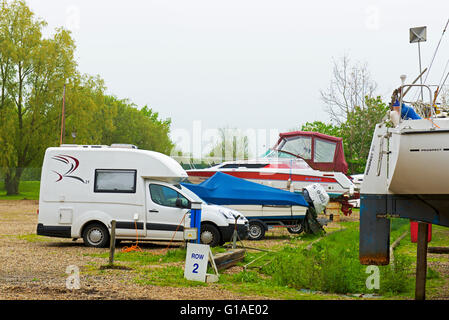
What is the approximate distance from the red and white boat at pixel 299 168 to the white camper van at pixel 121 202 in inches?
351

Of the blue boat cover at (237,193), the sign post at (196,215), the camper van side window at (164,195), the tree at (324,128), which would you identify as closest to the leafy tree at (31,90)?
the tree at (324,128)

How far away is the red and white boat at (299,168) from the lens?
25141mm

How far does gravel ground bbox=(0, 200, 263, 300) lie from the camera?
332 inches

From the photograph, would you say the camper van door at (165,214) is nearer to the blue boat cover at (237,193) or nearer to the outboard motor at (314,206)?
the blue boat cover at (237,193)

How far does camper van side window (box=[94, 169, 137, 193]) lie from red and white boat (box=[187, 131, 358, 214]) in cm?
906

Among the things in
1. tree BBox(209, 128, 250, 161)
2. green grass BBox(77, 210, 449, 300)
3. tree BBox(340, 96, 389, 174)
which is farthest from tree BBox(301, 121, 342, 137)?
green grass BBox(77, 210, 449, 300)

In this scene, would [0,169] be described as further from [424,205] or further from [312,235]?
[424,205]

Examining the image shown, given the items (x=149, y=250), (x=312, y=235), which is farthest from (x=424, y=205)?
(x=312, y=235)

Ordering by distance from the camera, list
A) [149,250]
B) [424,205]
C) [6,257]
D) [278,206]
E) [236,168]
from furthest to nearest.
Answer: [236,168] < [278,206] < [149,250] < [6,257] < [424,205]

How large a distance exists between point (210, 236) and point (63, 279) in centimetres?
578

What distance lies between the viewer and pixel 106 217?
15219 millimetres
